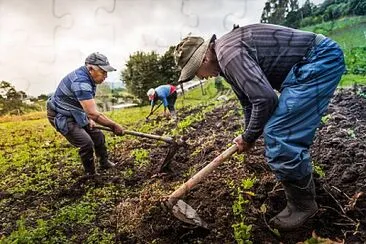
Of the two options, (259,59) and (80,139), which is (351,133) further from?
(80,139)

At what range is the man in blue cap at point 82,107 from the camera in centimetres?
474

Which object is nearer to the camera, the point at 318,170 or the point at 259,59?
the point at 259,59

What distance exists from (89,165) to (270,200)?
274 cm

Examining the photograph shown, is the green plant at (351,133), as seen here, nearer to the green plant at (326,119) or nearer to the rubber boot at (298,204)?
the green plant at (326,119)

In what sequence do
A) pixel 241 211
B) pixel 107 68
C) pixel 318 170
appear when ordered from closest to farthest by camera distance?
pixel 241 211, pixel 318 170, pixel 107 68

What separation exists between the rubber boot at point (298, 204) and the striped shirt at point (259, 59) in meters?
0.41

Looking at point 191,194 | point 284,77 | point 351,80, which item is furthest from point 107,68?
point 351,80

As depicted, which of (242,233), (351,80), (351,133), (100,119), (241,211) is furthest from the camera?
(351,80)

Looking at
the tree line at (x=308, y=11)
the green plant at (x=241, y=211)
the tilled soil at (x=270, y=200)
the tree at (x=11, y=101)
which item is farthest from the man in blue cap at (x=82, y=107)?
the tree line at (x=308, y=11)

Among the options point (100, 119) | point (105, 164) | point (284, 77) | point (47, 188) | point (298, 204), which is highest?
point (284, 77)

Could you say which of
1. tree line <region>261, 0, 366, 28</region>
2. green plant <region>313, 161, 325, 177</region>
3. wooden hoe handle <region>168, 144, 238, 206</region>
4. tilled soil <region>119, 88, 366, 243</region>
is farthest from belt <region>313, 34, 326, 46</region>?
tree line <region>261, 0, 366, 28</region>

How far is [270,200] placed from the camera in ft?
10.0

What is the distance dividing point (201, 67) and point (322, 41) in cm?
73

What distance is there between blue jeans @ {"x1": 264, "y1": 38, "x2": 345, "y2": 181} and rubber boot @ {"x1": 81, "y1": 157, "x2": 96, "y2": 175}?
121 inches
